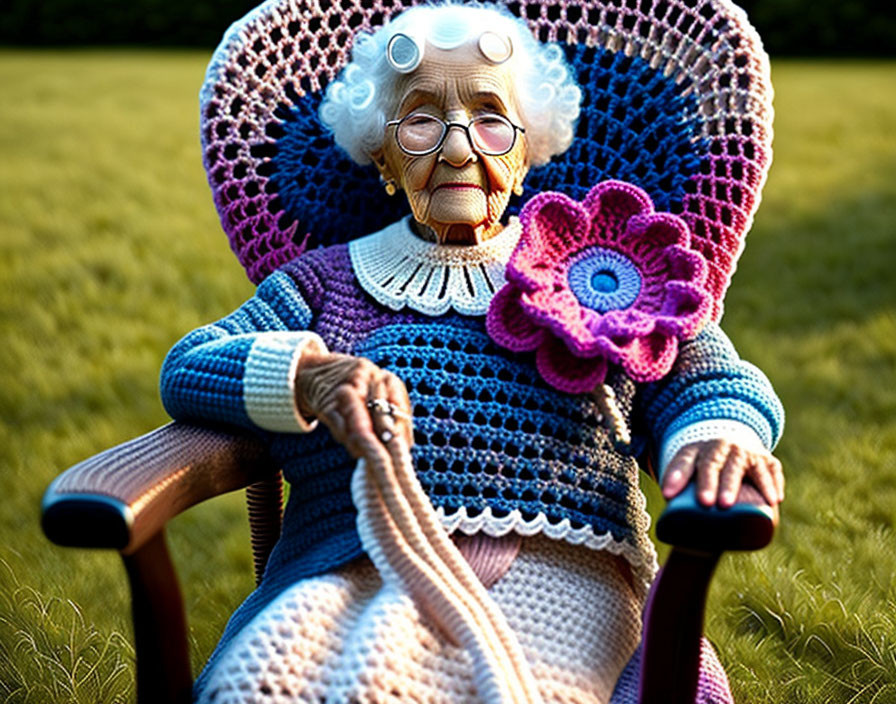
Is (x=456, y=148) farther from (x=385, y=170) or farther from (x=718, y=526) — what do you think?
(x=718, y=526)

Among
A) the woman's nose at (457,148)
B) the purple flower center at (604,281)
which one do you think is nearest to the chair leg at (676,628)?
the purple flower center at (604,281)

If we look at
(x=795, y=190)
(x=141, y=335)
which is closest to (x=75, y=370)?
(x=141, y=335)

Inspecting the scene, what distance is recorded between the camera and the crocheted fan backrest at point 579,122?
1.81 metres

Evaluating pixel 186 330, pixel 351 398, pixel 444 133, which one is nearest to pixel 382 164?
pixel 444 133

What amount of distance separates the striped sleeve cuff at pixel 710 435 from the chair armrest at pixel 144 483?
0.60m

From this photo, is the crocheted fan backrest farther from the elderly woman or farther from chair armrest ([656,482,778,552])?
chair armrest ([656,482,778,552])

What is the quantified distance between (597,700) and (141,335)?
2.86m

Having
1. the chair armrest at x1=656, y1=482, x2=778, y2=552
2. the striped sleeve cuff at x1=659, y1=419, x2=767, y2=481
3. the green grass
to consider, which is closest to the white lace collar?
the striped sleeve cuff at x1=659, y1=419, x2=767, y2=481

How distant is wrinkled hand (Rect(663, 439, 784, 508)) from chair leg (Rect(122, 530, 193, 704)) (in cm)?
62

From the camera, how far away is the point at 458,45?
167 centimetres

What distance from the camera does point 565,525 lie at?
1.55m

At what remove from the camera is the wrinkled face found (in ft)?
5.46

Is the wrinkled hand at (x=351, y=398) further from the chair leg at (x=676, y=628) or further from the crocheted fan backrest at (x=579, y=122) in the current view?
the crocheted fan backrest at (x=579, y=122)

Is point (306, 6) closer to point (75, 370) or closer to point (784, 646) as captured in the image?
point (784, 646)
